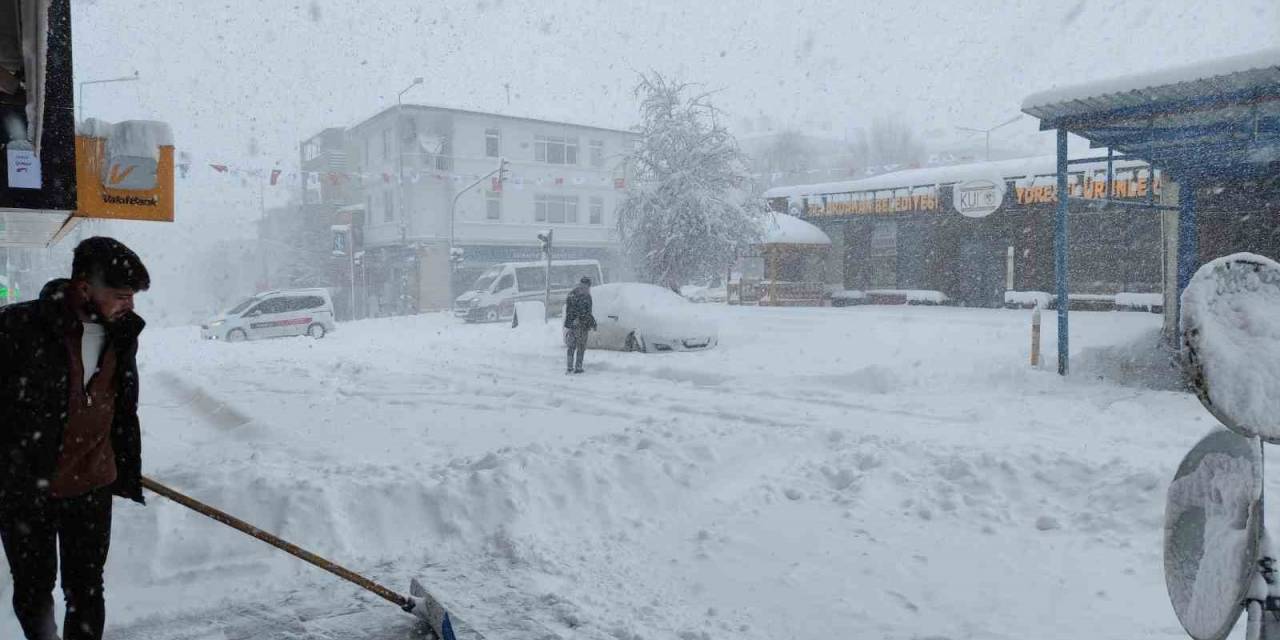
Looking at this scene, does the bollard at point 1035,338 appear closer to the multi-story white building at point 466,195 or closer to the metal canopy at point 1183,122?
the metal canopy at point 1183,122

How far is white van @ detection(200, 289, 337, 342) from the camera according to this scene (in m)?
23.8

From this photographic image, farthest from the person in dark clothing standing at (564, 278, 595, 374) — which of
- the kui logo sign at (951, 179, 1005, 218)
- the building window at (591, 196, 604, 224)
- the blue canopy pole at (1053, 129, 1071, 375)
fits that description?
the building window at (591, 196, 604, 224)

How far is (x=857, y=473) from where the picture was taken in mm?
6066

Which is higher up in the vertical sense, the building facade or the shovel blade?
the building facade

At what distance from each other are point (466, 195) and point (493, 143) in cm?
309

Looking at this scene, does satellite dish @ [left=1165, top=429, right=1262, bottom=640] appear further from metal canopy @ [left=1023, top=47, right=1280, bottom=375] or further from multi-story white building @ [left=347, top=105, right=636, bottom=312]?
multi-story white building @ [left=347, top=105, right=636, bottom=312]

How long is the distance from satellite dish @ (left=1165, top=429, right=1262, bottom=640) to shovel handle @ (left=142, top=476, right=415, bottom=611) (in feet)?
10.5

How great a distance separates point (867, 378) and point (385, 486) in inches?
306

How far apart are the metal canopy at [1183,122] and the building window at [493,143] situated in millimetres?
31490

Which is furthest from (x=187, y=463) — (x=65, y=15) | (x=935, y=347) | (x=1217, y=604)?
(x=935, y=347)

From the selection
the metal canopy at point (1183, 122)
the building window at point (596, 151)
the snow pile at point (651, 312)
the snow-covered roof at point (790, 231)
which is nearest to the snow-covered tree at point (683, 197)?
the snow-covered roof at point (790, 231)

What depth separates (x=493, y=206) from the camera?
39.8m

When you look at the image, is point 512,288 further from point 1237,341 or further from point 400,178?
point 1237,341

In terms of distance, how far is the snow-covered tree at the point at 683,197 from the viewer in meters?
24.7
